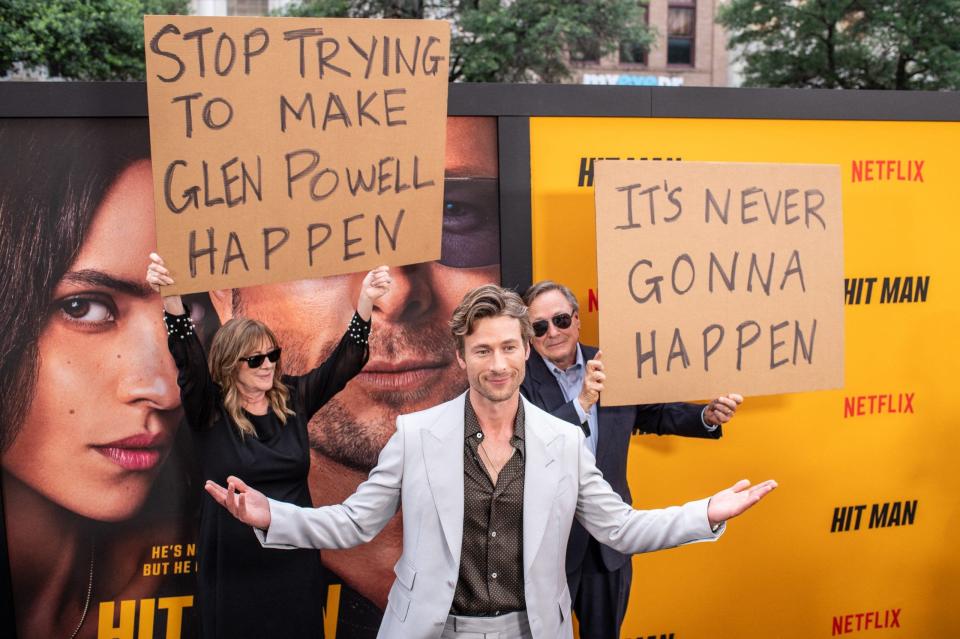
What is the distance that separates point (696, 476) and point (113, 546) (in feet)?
8.29

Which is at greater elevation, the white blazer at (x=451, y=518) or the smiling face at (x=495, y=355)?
the smiling face at (x=495, y=355)

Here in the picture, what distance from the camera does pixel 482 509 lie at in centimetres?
239

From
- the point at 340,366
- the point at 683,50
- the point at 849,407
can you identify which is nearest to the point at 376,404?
the point at 340,366

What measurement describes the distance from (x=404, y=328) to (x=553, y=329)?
2.43 ft

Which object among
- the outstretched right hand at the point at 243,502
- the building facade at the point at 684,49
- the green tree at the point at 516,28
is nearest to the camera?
the outstretched right hand at the point at 243,502

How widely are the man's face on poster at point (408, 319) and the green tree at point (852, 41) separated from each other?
19.4 metres

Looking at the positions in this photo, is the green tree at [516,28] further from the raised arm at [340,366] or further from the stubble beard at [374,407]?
the raised arm at [340,366]

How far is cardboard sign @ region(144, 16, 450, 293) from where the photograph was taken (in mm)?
2744

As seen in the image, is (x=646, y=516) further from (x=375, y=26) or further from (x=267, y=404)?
(x=375, y=26)

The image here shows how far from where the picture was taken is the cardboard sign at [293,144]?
9.00ft

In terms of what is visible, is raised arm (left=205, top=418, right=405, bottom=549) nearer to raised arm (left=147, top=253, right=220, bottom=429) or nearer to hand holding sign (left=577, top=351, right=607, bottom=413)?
raised arm (left=147, top=253, right=220, bottom=429)

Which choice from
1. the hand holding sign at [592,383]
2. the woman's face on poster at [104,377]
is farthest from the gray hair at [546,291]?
the woman's face on poster at [104,377]

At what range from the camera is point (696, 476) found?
3.87 m

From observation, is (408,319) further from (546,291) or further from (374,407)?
(546,291)
